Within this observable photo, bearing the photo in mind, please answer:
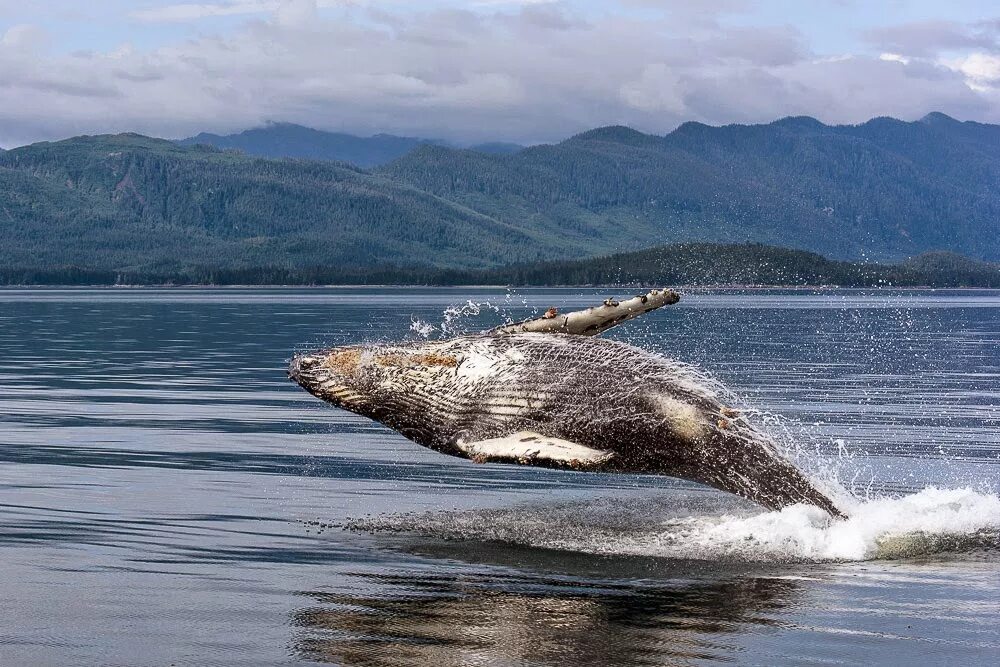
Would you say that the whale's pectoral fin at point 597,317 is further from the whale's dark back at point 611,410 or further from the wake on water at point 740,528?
the wake on water at point 740,528

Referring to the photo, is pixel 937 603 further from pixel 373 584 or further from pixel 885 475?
pixel 885 475

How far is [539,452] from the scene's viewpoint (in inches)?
512

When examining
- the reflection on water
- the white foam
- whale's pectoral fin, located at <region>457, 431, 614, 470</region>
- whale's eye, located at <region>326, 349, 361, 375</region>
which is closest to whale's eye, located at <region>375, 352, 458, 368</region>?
whale's eye, located at <region>326, 349, 361, 375</region>

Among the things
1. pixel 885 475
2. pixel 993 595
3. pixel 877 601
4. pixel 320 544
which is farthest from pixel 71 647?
pixel 885 475

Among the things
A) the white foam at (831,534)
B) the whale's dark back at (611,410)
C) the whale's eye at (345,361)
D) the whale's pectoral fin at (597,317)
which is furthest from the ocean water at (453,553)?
the whale's pectoral fin at (597,317)

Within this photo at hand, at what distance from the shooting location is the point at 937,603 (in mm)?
11992

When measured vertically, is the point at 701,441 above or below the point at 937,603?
above

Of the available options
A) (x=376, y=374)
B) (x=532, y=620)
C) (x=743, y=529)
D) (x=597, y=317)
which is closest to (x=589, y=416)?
(x=597, y=317)

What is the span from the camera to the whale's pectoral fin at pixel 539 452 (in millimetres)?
12906

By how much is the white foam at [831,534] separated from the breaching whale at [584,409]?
31 cm

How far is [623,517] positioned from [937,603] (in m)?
5.31

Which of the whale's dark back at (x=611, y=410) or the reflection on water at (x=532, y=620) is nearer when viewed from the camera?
the reflection on water at (x=532, y=620)

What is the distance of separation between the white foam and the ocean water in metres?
0.03

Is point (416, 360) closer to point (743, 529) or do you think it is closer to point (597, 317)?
point (597, 317)
